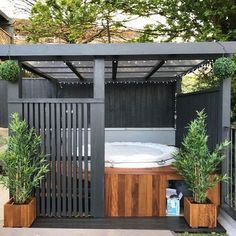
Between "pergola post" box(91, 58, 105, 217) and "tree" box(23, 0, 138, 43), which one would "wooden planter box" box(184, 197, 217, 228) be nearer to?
"pergola post" box(91, 58, 105, 217)

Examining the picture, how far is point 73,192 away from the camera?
455cm

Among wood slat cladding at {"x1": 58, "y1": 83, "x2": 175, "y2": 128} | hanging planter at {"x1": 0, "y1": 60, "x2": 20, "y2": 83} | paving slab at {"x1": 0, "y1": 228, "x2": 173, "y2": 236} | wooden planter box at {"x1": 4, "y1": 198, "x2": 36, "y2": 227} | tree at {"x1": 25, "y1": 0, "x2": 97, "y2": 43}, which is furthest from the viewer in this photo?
tree at {"x1": 25, "y1": 0, "x2": 97, "y2": 43}

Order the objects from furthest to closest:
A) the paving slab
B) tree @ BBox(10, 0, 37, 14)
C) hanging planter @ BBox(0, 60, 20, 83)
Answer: tree @ BBox(10, 0, 37, 14) → hanging planter @ BBox(0, 60, 20, 83) → the paving slab

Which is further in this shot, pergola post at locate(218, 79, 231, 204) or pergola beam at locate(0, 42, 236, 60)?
pergola post at locate(218, 79, 231, 204)

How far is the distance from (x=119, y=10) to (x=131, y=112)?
11.4 ft

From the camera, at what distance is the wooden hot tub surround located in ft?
14.7

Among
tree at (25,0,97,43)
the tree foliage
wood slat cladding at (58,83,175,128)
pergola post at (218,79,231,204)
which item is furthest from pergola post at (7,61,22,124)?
tree at (25,0,97,43)

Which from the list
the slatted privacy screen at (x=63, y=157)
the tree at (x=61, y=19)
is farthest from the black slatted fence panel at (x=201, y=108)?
the tree at (x=61, y=19)

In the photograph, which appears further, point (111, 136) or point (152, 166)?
point (111, 136)

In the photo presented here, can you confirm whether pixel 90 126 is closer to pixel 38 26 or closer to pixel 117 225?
pixel 117 225

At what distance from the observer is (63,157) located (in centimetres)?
451

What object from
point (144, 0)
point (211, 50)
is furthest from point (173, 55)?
point (144, 0)

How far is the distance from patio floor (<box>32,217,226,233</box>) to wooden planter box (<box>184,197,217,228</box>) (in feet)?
0.22

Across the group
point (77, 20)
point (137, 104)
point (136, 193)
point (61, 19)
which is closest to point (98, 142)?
point (136, 193)
